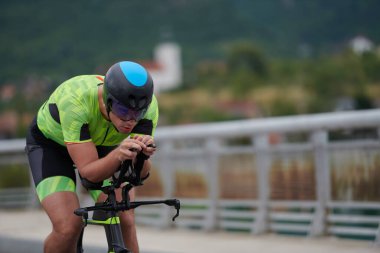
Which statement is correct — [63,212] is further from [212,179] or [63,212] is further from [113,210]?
[212,179]

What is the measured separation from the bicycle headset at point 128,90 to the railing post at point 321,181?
605cm

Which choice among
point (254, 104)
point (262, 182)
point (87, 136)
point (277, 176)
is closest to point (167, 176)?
point (262, 182)

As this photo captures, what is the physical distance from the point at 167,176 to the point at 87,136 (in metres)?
9.08

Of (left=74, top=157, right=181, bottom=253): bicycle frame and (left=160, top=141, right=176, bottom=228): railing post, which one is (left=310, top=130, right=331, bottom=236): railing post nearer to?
(left=160, top=141, right=176, bottom=228): railing post

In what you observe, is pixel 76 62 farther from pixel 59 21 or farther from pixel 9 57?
pixel 59 21

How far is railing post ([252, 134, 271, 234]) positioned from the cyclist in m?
6.00

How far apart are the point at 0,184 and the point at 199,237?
13.6 meters

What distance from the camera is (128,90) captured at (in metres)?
5.02

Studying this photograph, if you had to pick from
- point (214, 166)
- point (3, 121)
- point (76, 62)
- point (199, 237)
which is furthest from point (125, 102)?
point (76, 62)

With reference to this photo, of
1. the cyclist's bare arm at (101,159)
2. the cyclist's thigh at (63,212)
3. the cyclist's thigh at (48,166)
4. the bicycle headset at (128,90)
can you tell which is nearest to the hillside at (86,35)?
the cyclist's thigh at (48,166)

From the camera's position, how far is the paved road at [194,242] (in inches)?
383

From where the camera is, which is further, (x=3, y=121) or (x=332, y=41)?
(x=332, y=41)

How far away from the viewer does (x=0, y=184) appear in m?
24.6

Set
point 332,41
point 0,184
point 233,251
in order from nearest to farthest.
Result: 1. point 233,251
2. point 0,184
3. point 332,41
